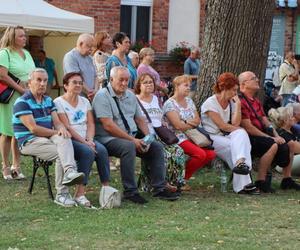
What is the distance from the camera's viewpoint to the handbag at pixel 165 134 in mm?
8648

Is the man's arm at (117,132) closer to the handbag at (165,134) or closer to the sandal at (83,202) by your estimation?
the handbag at (165,134)

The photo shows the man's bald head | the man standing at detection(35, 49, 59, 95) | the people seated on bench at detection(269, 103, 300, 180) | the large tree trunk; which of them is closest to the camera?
the people seated on bench at detection(269, 103, 300, 180)

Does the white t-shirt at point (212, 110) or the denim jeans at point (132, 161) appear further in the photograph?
the white t-shirt at point (212, 110)

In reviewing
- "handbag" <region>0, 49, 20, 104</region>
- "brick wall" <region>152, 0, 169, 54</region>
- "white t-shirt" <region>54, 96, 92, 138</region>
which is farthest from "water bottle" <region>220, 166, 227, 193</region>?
"brick wall" <region>152, 0, 169, 54</region>

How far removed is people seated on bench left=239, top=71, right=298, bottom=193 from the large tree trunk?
111 centimetres

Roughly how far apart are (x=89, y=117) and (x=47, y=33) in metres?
8.50

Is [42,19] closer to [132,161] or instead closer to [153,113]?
[153,113]

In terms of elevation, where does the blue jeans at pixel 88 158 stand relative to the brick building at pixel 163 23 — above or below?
below

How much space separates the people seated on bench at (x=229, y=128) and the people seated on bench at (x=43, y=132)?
1.93 metres

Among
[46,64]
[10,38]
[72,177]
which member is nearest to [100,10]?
[46,64]

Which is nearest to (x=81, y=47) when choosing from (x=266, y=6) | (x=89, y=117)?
(x=89, y=117)

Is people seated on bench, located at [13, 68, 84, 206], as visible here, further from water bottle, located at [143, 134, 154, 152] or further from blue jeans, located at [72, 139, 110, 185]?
water bottle, located at [143, 134, 154, 152]

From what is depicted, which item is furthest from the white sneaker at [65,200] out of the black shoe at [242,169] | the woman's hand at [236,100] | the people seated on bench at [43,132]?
the woman's hand at [236,100]

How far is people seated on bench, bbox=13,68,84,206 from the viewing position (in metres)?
7.84
